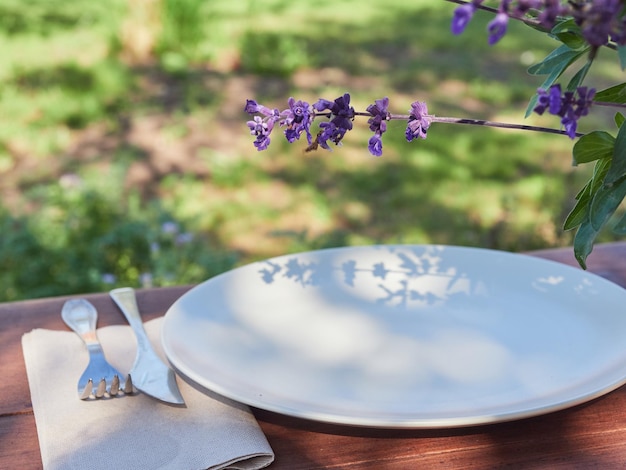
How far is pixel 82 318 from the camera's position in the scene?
100cm

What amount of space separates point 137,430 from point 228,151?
272cm

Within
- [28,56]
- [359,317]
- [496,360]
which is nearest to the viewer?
[496,360]

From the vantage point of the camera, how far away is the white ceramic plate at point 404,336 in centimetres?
75

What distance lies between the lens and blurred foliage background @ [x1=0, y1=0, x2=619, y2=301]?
2.47m

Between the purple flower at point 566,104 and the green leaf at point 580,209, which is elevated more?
the purple flower at point 566,104

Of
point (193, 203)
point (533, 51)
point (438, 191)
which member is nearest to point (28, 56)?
point (193, 203)

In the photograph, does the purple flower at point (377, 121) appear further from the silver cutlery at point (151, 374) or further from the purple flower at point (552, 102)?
the silver cutlery at point (151, 374)

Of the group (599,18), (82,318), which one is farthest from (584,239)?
(82,318)

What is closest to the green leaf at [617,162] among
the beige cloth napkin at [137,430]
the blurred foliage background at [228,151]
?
the beige cloth napkin at [137,430]

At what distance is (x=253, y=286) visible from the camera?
0.99 metres

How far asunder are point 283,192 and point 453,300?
219cm

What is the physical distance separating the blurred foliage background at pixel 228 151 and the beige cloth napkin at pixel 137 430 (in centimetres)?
125

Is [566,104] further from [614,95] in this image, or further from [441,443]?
[441,443]

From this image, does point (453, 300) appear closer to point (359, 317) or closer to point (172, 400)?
point (359, 317)
